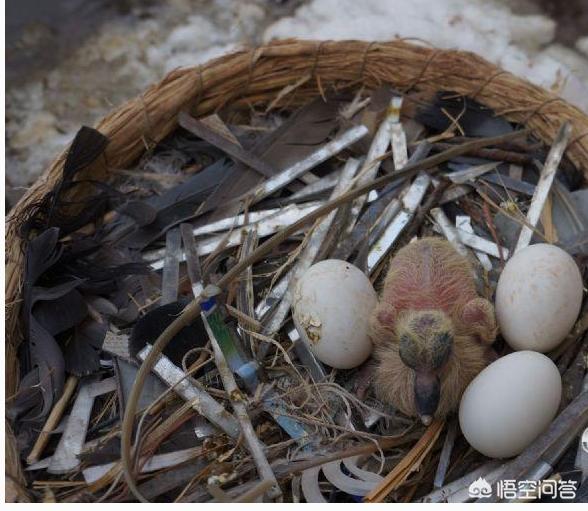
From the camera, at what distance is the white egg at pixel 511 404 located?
1.64 meters

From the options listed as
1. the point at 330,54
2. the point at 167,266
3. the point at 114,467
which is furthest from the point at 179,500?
the point at 330,54

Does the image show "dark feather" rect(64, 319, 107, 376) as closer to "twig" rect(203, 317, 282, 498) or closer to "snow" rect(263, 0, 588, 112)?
"twig" rect(203, 317, 282, 498)

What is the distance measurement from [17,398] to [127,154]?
0.85 metres

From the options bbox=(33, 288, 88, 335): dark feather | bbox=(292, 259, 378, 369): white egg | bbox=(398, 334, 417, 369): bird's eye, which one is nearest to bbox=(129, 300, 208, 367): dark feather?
bbox=(33, 288, 88, 335): dark feather

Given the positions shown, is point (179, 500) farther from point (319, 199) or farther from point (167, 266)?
point (319, 199)

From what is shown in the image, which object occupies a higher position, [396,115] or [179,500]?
[396,115]

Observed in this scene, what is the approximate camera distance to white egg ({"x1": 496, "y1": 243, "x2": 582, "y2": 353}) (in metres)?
1.76

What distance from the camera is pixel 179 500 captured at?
1771 millimetres

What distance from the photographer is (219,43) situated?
120 inches

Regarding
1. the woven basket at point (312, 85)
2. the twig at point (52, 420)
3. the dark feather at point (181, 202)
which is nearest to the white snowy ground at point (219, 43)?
the woven basket at point (312, 85)

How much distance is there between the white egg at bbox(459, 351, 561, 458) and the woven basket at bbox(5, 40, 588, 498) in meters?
0.81

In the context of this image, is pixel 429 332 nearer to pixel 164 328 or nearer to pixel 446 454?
pixel 446 454

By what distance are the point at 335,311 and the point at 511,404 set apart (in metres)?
0.46

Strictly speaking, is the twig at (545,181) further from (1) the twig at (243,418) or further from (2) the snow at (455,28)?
(1) the twig at (243,418)
